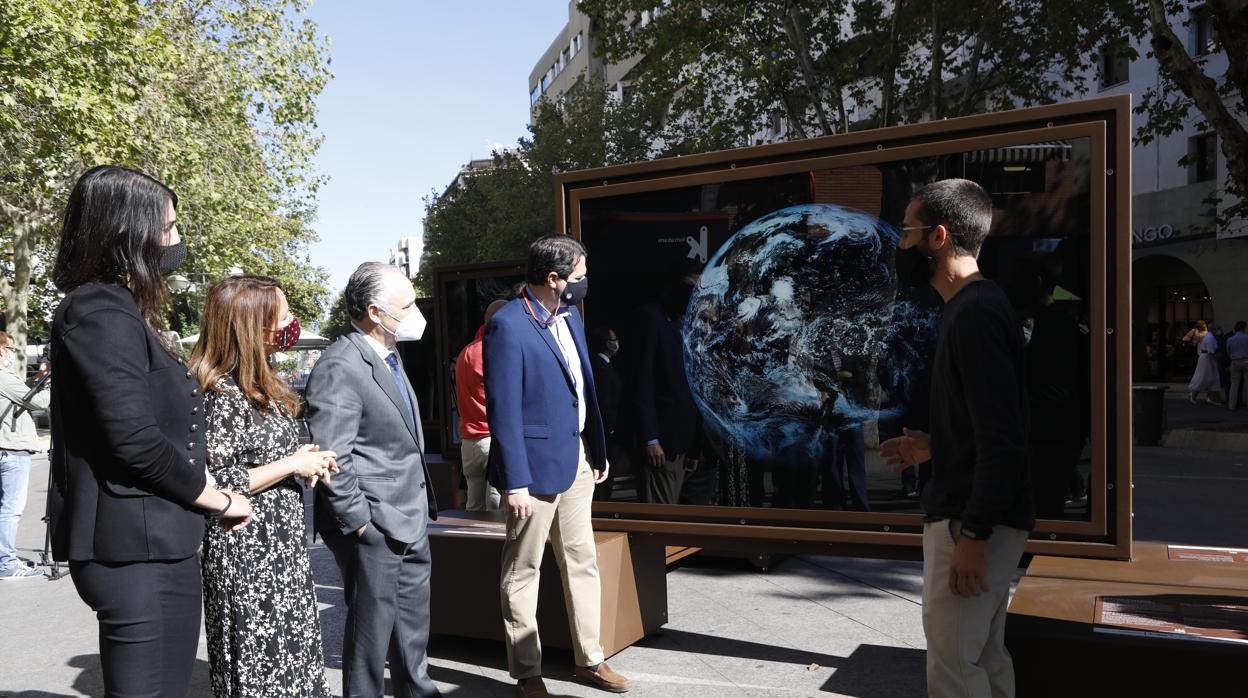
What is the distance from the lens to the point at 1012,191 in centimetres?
404

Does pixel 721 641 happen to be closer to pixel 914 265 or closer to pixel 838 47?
pixel 914 265

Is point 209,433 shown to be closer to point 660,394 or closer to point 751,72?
point 660,394

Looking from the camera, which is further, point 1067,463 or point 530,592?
point 530,592

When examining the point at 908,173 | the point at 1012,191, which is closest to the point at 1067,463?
the point at 1012,191

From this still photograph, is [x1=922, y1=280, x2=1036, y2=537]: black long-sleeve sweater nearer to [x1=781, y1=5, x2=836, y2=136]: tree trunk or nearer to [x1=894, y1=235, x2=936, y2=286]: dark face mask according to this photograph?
[x1=894, y1=235, x2=936, y2=286]: dark face mask

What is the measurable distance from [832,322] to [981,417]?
1977 mm

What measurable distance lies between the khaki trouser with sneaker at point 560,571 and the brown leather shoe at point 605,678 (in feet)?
0.13

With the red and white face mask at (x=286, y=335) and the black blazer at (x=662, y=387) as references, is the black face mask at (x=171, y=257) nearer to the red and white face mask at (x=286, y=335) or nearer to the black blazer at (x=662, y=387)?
the red and white face mask at (x=286, y=335)

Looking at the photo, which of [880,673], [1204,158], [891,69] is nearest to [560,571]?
[880,673]

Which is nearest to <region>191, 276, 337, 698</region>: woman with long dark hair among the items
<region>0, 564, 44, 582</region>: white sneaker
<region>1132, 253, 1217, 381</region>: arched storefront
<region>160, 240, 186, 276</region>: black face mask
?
<region>160, 240, 186, 276</region>: black face mask

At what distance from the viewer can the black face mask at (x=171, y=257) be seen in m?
2.61

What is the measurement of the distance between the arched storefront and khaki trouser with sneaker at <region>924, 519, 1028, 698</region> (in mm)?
30903

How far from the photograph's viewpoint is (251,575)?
10.5 feet

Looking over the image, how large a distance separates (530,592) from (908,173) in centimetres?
250
